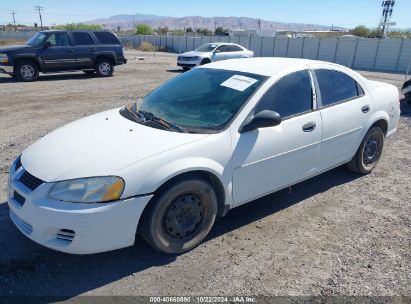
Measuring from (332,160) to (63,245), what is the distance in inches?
125

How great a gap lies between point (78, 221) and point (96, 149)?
666 millimetres

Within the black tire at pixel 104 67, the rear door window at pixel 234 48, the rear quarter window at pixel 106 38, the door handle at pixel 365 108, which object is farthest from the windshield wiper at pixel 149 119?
the rear door window at pixel 234 48

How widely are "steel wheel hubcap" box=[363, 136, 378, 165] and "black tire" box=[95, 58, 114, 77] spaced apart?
12.8 metres

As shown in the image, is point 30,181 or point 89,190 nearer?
point 89,190

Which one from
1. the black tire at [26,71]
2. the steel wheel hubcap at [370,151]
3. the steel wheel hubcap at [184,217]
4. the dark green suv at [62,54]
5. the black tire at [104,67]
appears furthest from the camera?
the black tire at [104,67]

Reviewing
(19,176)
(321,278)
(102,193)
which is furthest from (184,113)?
(321,278)

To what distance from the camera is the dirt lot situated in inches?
113

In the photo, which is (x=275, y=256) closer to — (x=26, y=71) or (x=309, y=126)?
(x=309, y=126)

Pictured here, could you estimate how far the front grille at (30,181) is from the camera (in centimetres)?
283

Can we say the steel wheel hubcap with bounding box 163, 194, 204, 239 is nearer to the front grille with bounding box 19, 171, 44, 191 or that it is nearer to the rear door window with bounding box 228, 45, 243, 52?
the front grille with bounding box 19, 171, 44, 191

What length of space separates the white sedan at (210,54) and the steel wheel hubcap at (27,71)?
8021 mm

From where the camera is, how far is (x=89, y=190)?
273 centimetres

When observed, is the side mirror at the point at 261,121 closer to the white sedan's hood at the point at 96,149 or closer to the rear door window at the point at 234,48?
the white sedan's hood at the point at 96,149

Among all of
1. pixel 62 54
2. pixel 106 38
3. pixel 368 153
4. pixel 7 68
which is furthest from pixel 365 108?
pixel 106 38
